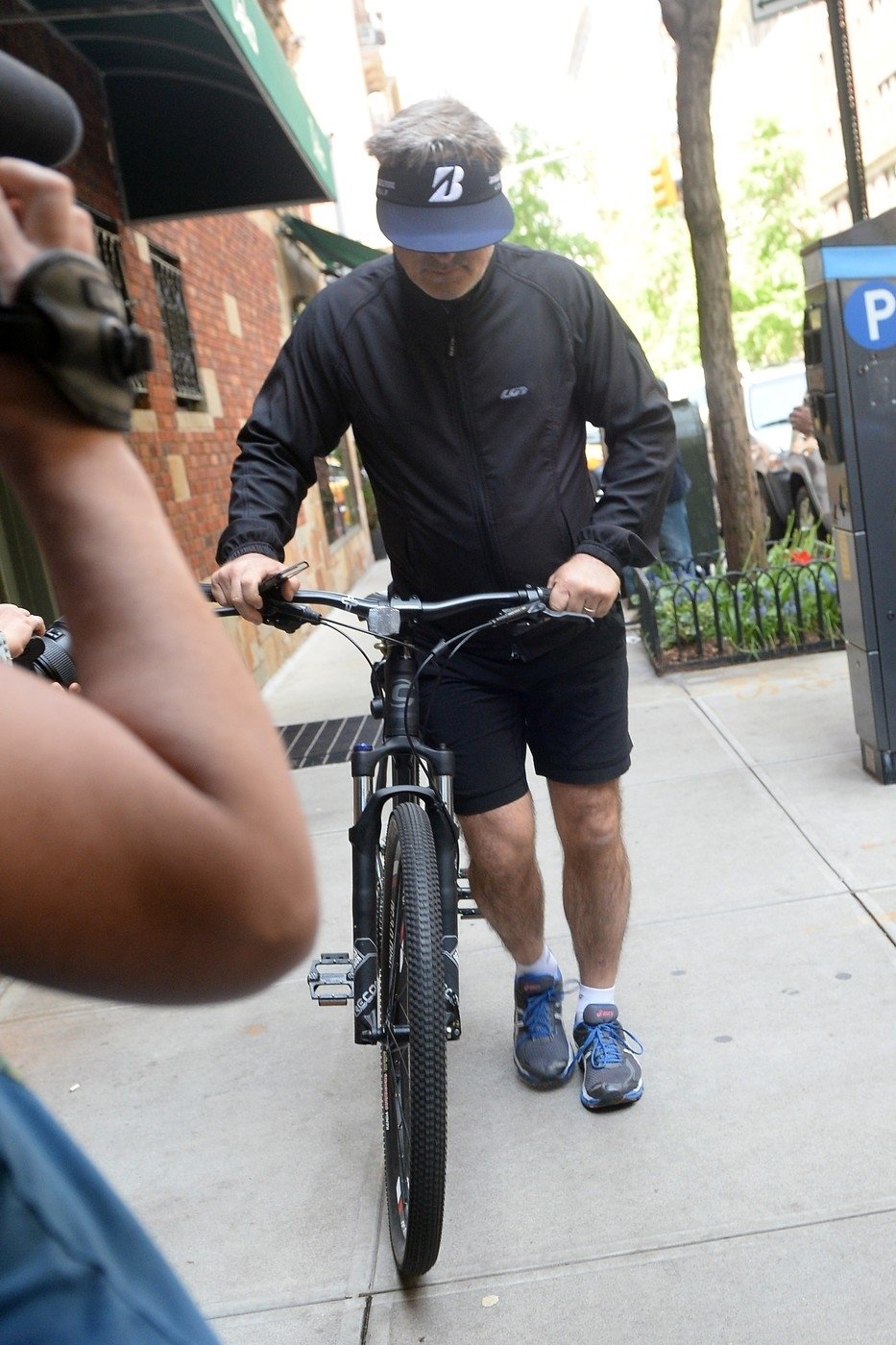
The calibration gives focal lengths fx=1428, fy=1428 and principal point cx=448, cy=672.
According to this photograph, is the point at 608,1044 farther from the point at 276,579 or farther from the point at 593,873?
the point at 276,579

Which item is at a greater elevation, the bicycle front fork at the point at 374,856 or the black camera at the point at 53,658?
the black camera at the point at 53,658

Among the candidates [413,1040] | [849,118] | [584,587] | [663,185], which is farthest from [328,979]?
Answer: [663,185]

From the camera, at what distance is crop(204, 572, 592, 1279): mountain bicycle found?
8.75ft

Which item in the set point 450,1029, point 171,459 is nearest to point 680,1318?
point 450,1029

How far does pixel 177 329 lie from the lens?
9.06 meters

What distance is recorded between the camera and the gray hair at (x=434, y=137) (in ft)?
10.0

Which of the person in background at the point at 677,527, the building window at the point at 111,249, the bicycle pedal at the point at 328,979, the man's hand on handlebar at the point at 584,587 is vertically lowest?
the bicycle pedal at the point at 328,979

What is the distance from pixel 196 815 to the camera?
0.78m

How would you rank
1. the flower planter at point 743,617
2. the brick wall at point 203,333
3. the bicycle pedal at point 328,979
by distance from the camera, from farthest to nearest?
the flower planter at point 743,617
the brick wall at point 203,333
the bicycle pedal at point 328,979

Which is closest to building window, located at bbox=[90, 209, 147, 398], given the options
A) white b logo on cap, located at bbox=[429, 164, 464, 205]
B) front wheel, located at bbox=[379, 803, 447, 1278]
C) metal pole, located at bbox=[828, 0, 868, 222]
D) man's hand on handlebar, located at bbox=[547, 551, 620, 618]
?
metal pole, located at bbox=[828, 0, 868, 222]

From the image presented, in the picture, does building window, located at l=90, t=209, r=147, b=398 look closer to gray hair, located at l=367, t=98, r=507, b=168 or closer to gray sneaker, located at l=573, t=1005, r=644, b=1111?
gray hair, located at l=367, t=98, r=507, b=168

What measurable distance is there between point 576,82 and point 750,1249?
405 ft

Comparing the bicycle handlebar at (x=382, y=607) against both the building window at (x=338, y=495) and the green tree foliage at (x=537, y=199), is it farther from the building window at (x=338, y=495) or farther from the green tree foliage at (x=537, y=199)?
the green tree foliage at (x=537, y=199)

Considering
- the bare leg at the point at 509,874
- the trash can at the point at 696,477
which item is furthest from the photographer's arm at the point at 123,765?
the trash can at the point at 696,477
